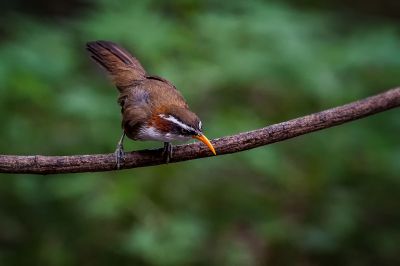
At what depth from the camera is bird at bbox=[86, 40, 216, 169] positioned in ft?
14.0

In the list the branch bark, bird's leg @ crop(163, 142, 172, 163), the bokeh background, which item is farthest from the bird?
the bokeh background

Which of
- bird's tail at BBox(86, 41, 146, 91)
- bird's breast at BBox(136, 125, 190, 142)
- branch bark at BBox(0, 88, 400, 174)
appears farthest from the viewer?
bird's tail at BBox(86, 41, 146, 91)

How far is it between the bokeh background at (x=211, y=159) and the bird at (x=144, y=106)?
664mm

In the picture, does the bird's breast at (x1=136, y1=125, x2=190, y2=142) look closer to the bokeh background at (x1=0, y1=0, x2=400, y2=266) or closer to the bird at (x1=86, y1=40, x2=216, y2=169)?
the bird at (x1=86, y1=40, x2=216, y2=169)

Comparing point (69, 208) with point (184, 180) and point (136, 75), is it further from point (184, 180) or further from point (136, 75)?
point (136, 75)

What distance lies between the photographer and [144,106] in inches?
183

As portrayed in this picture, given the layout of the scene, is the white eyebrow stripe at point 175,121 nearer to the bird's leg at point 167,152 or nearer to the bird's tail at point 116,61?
the bird's leg at point 167,152

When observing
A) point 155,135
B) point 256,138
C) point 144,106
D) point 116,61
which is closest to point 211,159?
point 116,61

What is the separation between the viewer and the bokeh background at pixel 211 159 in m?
5.67

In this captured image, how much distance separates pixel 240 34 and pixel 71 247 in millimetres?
2673

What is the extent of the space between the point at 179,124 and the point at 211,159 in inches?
68.0

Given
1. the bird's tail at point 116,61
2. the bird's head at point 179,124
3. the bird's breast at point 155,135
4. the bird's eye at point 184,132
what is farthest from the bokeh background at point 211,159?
the bird's eye at point 184,132

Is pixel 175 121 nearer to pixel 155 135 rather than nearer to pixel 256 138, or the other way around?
pixel 155 135

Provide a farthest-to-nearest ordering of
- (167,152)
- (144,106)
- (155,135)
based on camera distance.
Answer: (144,106)
(155,135)
(167,152)
